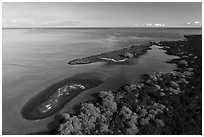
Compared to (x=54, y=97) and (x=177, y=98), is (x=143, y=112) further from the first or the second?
(x=54, y=97)

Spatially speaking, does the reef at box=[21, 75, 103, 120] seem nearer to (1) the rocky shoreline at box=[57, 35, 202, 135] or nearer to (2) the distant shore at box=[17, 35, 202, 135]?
(2) the distant shore at box=[17, 35, 202, 135]

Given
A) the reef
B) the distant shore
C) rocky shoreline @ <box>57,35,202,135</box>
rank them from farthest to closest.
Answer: the reef → the distant shore → rocky shoreline @ <box>57,35,202,135</box>

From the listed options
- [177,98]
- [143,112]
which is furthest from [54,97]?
[177,98]

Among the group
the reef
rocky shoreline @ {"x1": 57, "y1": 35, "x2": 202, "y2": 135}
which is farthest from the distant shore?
the reef

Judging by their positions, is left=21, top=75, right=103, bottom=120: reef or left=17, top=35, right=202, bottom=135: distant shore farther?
left=21, top=75, right=103, bottom=120: reef

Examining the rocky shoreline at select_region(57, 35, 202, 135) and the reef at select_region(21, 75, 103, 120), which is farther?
the reef at select_region(21, 75, 103, 120)

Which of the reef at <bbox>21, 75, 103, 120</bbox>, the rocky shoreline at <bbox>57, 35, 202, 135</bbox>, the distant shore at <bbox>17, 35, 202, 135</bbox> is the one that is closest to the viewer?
the rocky shoreline at <bbox>57, 35, 202, 135</bbox>

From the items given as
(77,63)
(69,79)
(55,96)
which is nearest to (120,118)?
(55,96)

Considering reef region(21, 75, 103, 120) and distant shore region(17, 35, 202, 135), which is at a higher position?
distant shore region(17, 35, 202, 135)
